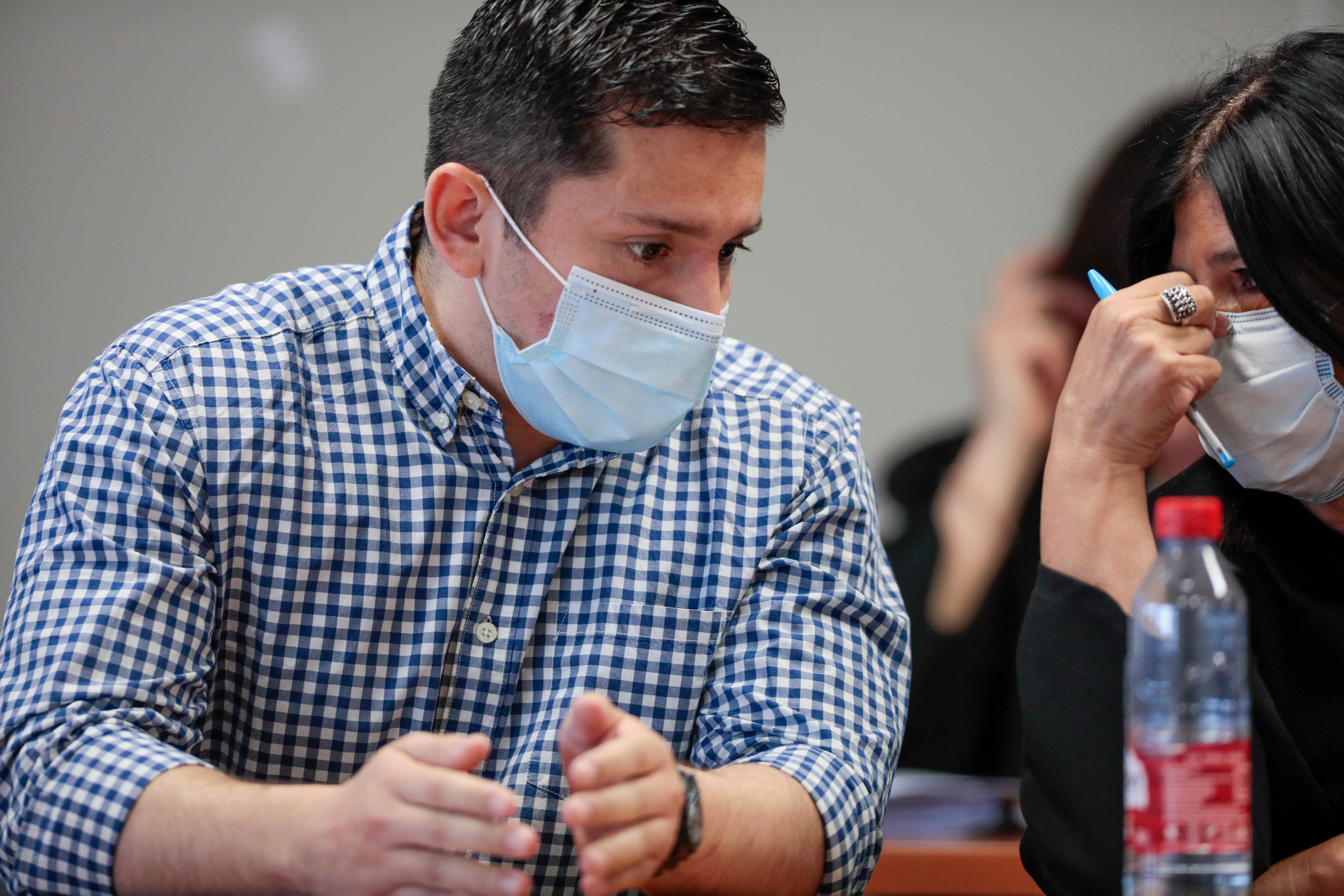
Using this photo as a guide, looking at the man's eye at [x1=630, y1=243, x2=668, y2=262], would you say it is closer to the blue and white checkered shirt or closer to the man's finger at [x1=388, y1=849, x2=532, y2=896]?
the blue and white checkered shirt

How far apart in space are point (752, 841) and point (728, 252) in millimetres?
675

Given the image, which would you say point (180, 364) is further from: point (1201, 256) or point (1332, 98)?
point (1332, 98)

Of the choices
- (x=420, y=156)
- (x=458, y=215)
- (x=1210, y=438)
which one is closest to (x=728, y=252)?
(x=458, y=215)

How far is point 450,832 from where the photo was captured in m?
0.82

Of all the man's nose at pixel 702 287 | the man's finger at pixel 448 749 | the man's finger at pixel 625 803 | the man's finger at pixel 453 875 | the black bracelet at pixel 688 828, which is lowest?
the black bracelet at pixel 688 828

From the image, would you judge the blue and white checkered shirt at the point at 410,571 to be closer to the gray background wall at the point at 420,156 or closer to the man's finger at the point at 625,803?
the man's finger at the point at 625,803

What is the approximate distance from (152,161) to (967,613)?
204 cm

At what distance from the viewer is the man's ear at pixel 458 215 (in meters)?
1.36

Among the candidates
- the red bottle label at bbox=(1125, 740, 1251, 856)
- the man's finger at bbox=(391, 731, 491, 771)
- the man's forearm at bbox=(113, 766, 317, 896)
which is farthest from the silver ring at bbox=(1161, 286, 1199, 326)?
the man's forearm at bbox=(113, 766, 317, 896)

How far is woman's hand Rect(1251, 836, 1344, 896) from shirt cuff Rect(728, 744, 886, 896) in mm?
384

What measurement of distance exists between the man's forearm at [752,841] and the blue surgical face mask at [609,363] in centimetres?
42

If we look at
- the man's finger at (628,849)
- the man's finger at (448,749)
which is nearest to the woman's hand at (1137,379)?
the man's finger at (628,849)

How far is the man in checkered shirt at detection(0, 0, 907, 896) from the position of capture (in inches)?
44.3

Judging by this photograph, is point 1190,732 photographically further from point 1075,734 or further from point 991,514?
point 991,514
